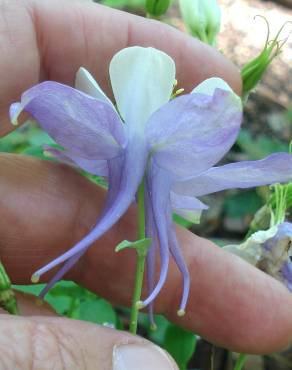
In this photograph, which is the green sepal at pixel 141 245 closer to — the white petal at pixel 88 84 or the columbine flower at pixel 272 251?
the white petal at pixel 88 84

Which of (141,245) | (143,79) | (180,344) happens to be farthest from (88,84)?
(180,344)

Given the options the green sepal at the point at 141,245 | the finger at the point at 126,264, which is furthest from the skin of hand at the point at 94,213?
the green sepal at the point at 141,245

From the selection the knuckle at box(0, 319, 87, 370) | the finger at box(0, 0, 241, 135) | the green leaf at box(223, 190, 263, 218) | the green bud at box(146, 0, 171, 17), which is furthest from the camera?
the green leaf at box(223, 190, 263, 218)

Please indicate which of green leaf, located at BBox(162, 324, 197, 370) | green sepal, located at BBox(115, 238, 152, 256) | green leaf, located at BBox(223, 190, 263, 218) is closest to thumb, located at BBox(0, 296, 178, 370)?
green sepal, located at BBox(115, 238, 152, 256)

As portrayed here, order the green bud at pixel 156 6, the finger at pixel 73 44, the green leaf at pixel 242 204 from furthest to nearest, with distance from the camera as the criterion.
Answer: the green leaf at pixel 242 204 < the green bud at pixel 156 6 < the finger at pixel 73 44

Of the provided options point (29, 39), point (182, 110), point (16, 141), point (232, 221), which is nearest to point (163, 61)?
point (182, 110)

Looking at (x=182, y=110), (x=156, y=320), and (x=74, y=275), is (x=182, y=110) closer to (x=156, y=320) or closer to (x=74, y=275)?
(x=74, y=275)

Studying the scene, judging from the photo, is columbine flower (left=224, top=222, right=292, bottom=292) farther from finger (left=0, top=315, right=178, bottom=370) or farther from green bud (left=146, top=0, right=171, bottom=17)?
green bud (left=146, top=0, right=171, bottom=17)
